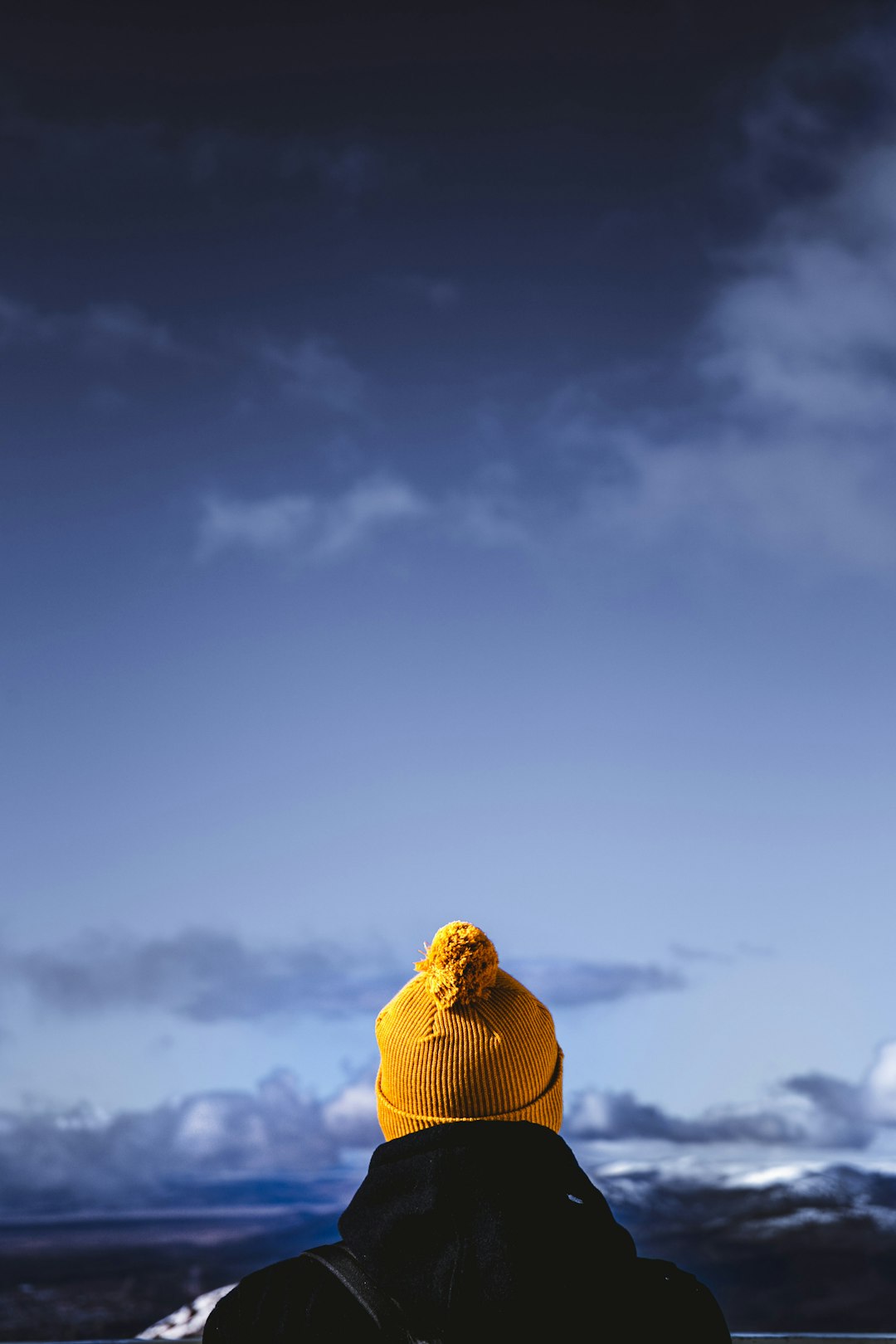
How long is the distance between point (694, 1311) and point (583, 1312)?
155mm

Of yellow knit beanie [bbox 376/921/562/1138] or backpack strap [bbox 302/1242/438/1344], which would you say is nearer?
backpack strap [bbox 302/1242/438/1344]

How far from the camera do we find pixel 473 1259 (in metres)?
1.01

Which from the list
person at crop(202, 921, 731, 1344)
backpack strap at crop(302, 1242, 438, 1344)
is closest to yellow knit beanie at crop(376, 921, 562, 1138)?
person at crop(202, 921, 731, 1344)

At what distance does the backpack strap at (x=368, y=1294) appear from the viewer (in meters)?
1.01

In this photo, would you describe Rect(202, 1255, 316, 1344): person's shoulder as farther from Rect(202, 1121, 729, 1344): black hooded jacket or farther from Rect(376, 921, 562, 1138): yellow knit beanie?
Rect(376, 921, 562, 1138): yellow knit beanie

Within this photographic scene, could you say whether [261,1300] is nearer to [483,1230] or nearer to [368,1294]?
[368,1294]

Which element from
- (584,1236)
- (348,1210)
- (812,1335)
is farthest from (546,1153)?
(812,1335)

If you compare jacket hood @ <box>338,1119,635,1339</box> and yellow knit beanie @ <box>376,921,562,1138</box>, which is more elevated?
yellow knit beanie @ <box>376,921,562,1138</box>

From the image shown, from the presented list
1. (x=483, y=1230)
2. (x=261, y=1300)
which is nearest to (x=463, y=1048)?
(x=483, y=1230)

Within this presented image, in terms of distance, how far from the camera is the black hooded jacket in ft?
3.27

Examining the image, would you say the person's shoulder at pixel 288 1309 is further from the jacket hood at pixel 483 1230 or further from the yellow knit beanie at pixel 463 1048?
the yellow knit beanie at pixel 463 1048

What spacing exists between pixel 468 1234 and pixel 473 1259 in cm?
2

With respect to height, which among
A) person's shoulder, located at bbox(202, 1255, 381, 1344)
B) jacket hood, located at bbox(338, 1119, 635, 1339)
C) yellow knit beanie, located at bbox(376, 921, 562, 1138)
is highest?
yellow knit beanie, located at bbox(376, 921, 562, 1138)

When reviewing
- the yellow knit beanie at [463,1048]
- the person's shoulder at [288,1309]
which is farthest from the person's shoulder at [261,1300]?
the yellow knit beanie at [463,1048]
